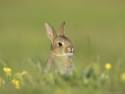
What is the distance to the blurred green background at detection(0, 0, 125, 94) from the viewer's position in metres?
11.8

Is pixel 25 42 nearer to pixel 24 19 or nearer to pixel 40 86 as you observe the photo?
pixel 24 19

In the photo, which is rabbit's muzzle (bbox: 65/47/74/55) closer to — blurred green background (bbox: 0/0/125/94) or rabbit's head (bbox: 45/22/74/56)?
rabbit's head (bbox: 45/22/74/56)

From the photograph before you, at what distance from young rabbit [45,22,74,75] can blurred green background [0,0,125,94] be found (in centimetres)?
16

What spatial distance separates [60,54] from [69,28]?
727 cm

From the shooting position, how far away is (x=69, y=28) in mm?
17156

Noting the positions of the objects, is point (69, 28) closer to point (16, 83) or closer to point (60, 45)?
point (60, 45)

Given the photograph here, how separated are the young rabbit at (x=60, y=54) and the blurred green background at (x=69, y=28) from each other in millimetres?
156

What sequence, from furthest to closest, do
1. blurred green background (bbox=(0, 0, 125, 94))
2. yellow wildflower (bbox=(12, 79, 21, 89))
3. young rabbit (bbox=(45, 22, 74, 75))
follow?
blurred green background (bbox=(0, 0, 125, 94)), young rabbit (bbox=(45, 22, 74, 75)), yellow wildflower (bbox=(12, 79, 21, 89))

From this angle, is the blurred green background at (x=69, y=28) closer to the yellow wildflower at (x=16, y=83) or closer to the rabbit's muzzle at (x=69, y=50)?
the rabbit's muzzle at (x=69, y=50)

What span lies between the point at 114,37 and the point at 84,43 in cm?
70

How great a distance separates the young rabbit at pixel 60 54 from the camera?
30.5 feet

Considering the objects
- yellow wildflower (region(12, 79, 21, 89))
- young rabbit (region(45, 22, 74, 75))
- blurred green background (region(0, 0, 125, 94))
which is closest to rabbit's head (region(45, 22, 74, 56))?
young rabbit (region(45, 22, 74, 75))

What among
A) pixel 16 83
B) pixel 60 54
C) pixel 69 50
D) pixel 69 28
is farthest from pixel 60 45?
pixel 69 28

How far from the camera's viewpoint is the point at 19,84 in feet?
26.4
